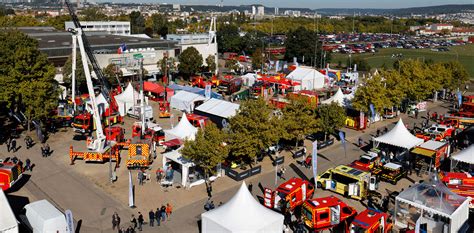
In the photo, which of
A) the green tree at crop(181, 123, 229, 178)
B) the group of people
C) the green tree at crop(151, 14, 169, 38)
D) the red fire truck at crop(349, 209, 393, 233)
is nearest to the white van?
the group of people

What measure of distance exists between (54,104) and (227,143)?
48.0ft

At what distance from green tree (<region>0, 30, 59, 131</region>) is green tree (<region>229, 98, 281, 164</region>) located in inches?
581

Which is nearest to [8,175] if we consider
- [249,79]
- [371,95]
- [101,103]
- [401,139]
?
[101,103]

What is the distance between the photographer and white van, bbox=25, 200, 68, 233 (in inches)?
650

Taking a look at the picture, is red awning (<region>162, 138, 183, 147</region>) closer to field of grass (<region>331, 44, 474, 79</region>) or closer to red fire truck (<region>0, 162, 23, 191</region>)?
red fire truck (<region>0, 162, 23, 191</region>)

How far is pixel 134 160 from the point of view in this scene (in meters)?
25.1

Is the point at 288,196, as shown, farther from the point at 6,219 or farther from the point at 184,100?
the point at 184,100

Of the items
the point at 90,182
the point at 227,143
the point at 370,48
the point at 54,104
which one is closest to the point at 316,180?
the point at 227,143

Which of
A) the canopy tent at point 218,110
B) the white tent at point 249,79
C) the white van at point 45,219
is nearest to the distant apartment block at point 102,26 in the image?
the white tent at point 249,79

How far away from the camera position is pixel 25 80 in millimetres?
30797

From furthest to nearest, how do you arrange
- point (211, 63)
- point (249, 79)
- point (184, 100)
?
point (211, 63) < point (249, 79) < point (184, 100)

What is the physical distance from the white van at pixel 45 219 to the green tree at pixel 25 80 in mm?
14744

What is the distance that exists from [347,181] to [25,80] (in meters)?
23.5

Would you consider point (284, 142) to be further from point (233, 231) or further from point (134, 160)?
point (233, 231)
